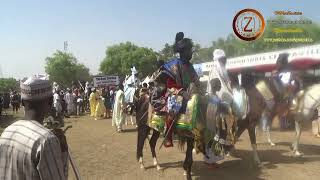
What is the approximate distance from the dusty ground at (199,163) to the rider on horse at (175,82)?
133 centimetres

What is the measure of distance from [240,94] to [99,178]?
358cm

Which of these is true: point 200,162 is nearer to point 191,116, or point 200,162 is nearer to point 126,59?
point 191,116

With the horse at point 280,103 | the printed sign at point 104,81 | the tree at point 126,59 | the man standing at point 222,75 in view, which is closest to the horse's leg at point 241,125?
the horse at point 280,103

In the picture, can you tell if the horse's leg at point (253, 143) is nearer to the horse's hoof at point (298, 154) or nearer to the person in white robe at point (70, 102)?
the horse's hoof at point (298, 154)

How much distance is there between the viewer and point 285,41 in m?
36.9

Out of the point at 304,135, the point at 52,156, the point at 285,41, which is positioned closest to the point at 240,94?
the point at 304,135

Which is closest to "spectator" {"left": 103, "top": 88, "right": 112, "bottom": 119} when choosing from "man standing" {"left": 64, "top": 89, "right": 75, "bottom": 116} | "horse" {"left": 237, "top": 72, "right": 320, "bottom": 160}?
"man standing" {"left": 64, "top": 89, "right": 75, "bottom": 116}

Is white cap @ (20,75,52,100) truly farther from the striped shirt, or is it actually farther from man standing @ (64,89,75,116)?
man standing @ (64,89,75,116)

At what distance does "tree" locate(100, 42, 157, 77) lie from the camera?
62.6 metres

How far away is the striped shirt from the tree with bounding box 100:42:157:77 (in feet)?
191

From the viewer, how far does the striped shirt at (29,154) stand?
8.57 ft

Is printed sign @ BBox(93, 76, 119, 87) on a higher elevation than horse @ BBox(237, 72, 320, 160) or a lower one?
higher

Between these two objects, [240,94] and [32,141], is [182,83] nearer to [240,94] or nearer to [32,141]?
[240,94]

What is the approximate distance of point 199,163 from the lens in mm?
9633
